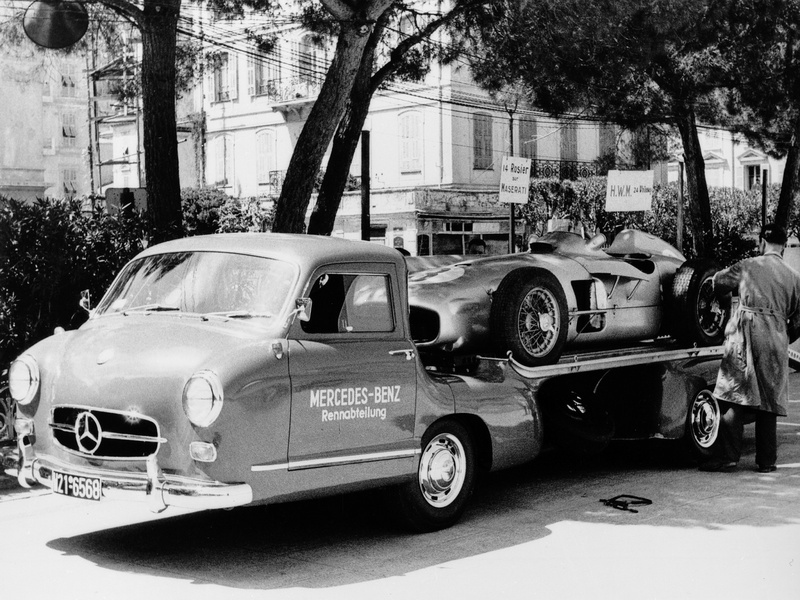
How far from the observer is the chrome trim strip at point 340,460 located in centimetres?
601

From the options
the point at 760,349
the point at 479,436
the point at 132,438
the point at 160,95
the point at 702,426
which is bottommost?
the point at 702,426

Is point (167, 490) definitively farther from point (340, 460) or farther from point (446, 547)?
point (446, 547)

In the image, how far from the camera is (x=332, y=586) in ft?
18.8

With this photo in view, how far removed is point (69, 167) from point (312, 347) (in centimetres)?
5502

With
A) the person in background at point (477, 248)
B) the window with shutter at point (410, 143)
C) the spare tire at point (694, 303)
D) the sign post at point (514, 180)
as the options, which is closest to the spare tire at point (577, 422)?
the spare tire at point (694, 303)

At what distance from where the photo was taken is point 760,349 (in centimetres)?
873

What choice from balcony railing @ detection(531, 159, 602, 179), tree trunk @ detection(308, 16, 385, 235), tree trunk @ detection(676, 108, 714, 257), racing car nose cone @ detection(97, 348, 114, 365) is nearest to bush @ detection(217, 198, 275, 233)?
balcony railing @ detection(531, 159, 602, 179)

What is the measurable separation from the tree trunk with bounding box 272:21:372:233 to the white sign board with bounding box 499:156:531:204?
468 cm

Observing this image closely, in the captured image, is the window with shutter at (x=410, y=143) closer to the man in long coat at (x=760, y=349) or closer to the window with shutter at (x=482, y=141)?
the window with shutter at (x=482, y=141)

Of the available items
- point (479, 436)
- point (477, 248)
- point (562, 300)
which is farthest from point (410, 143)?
point (479, 436)

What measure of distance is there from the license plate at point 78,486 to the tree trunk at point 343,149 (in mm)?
8444

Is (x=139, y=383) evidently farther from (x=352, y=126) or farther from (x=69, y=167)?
(x=69, y=167)

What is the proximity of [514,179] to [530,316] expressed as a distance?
29.7 feet

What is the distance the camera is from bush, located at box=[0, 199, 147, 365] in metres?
10.0
